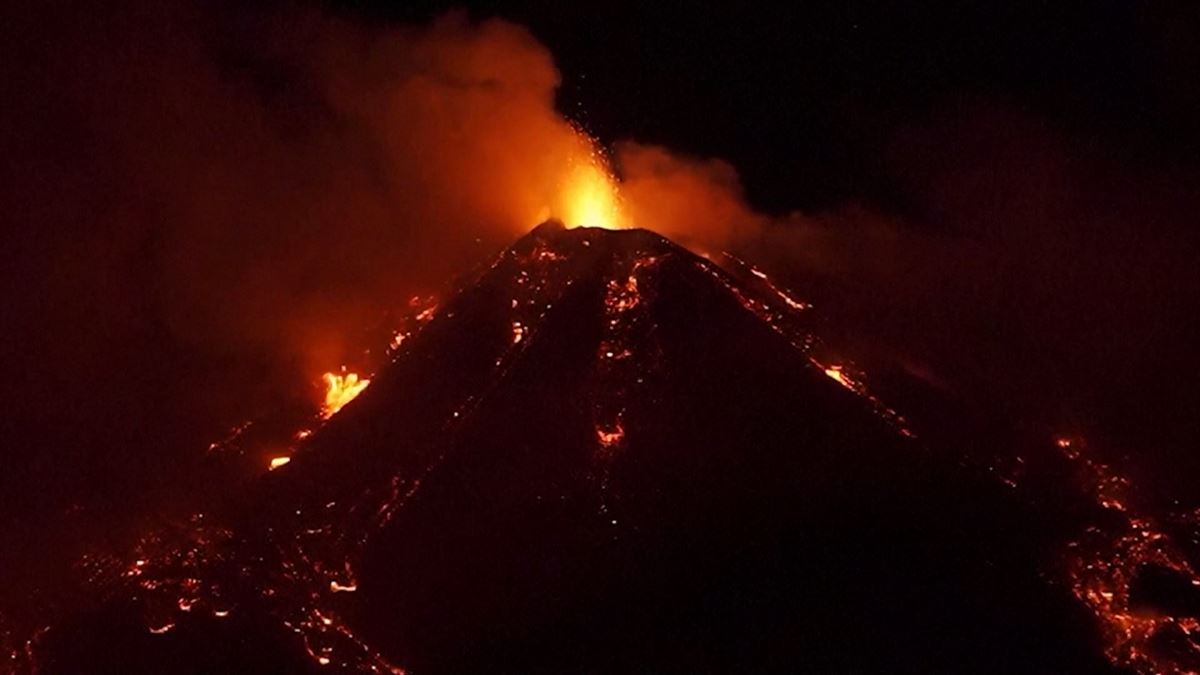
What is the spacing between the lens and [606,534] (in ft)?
50.1

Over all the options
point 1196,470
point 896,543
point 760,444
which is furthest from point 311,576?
point 1196,470

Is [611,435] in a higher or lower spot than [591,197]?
lower

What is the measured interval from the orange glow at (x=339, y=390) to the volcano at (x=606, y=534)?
85 cm

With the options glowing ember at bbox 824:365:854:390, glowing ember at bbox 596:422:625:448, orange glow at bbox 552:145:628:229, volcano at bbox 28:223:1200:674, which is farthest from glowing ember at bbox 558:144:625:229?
glowing ember at bbox 596:422:625:448

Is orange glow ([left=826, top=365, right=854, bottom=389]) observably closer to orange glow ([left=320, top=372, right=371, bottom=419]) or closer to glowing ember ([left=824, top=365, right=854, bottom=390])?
glowing ember ([left=824, top=365, right=854, bottom=390])

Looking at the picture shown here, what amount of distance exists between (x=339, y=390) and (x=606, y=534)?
612 centimetres

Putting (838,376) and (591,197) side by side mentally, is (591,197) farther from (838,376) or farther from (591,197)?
(838,376)

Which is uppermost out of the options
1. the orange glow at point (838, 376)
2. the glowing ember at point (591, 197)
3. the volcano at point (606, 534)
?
the glowing ember at point (591, 197)

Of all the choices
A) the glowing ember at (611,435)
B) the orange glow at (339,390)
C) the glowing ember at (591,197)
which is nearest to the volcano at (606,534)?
the glowing ember at (611,435)

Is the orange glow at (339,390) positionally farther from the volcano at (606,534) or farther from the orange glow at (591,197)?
the orange glow at (591,197)

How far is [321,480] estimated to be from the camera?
16.8 metres

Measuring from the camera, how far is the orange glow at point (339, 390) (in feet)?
61.8

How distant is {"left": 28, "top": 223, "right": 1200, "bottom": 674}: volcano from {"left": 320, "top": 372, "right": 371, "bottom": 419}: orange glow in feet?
2.78

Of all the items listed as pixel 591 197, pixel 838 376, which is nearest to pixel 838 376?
pixel 838 376
